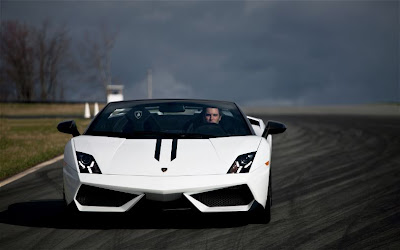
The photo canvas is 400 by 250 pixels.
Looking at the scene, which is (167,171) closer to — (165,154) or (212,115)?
(165,154)

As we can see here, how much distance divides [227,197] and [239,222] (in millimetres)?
583

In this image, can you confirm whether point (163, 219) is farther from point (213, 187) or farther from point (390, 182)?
point (390, 182)

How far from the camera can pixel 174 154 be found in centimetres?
529

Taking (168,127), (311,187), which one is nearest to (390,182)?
(311,187)

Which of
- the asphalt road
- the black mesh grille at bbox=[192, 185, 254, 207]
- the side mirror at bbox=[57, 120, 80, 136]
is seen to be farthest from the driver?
the black mesh grille at bbox=[192, 185, 254, 207]

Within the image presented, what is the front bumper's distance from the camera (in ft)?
16.5

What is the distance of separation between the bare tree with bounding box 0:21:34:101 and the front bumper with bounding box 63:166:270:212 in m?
65.3

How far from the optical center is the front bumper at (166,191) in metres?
5.02

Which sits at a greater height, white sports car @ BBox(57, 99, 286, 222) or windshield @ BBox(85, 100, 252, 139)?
windshield @ BBox(85, 100, 252, 139)

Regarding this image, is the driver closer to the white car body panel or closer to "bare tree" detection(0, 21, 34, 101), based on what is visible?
the white car body panel

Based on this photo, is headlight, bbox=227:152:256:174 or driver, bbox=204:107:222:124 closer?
headlight, bbox=227:152:256:174

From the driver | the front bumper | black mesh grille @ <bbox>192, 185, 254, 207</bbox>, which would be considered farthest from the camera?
the driver

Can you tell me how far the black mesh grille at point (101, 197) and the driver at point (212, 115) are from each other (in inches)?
73.4

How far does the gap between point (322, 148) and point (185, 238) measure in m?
9.39
